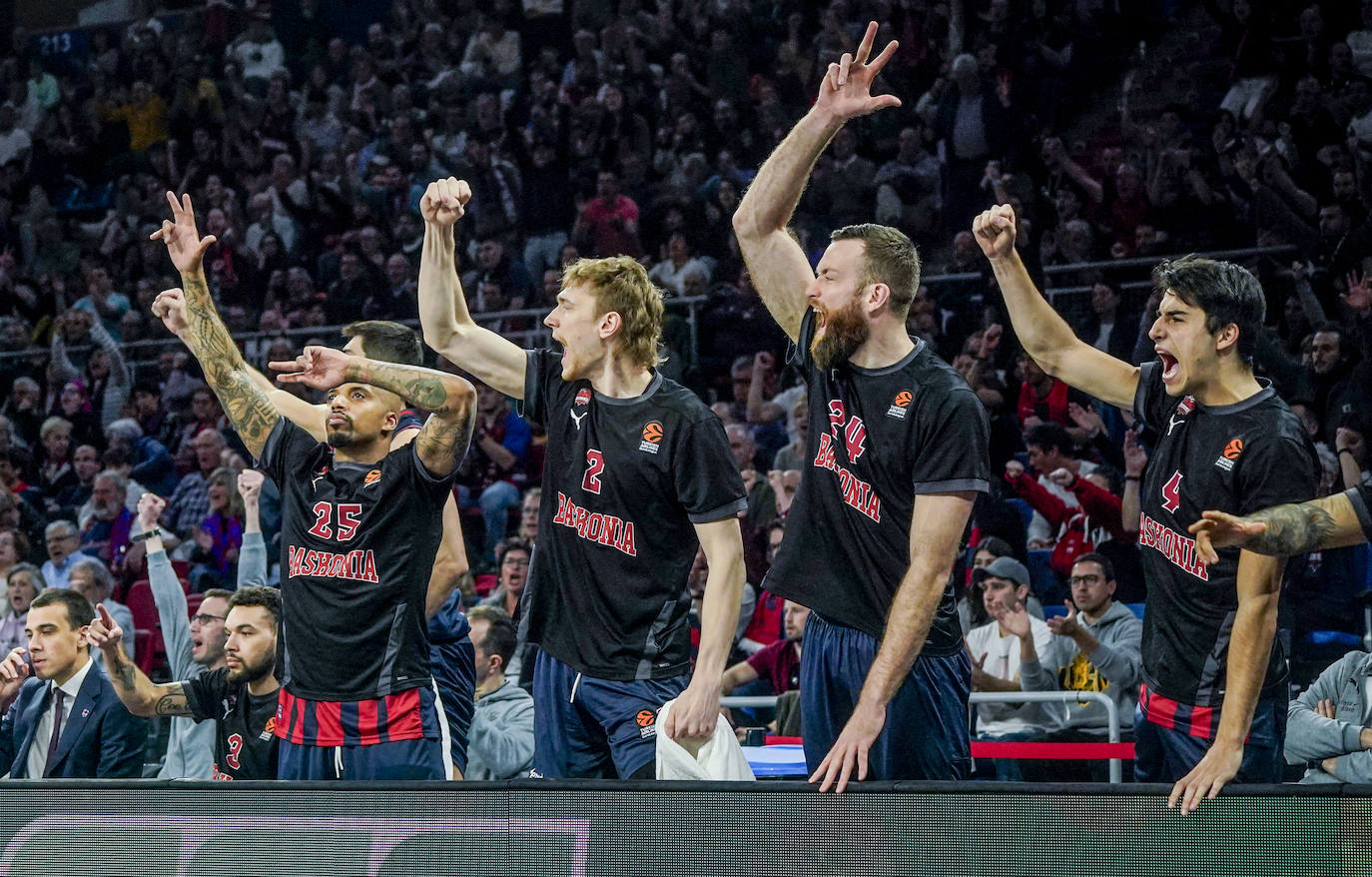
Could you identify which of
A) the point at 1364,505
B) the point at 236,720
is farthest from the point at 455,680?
the point at 1364,505

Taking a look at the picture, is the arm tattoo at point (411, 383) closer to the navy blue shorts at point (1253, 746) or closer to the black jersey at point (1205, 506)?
the black jersey at point (1205, 506)

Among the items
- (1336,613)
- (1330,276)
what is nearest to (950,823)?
(1336,613)

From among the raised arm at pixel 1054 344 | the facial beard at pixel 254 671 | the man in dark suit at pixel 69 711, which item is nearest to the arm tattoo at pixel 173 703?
the facial beard at pixel 254 671

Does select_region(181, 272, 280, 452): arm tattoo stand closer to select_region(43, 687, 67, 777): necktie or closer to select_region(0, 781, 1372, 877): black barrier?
select_region(0, 781, 1372, 877): black barrier

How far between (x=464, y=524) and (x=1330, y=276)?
18.4 feet

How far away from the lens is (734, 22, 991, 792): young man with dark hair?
388cm

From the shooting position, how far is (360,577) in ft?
14.1

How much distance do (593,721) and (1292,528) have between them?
186cm

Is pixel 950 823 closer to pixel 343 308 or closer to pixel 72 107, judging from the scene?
pixel 343 308

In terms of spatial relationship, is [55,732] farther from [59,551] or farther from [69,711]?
[59,551]

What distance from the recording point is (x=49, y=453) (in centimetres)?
1193

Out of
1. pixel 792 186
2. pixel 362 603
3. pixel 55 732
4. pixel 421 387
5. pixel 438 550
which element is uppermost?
pixel 792 186

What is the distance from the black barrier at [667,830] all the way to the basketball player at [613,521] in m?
0.74

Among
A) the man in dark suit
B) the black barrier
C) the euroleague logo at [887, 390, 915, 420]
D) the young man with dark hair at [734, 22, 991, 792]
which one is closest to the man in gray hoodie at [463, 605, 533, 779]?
the man in dark suit
